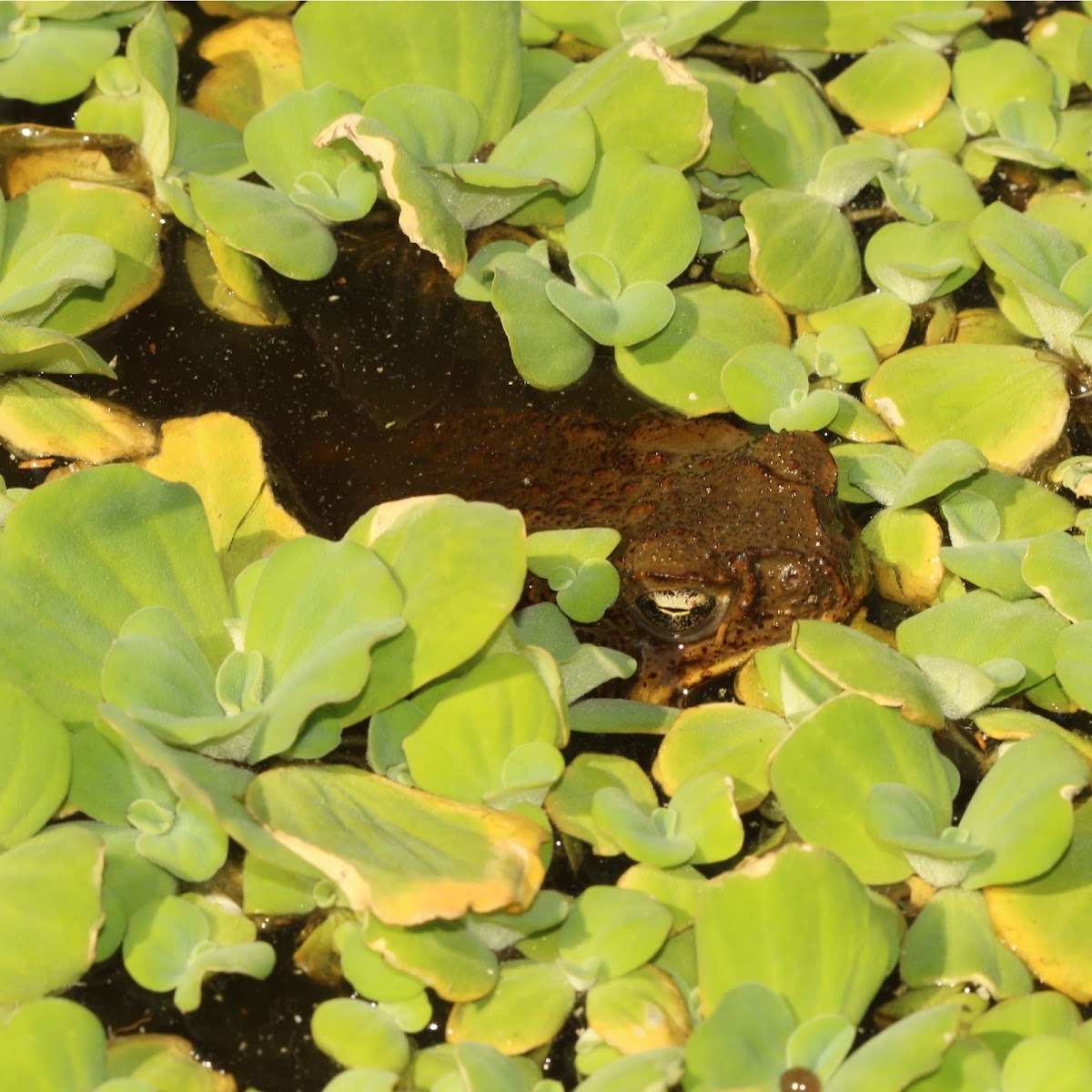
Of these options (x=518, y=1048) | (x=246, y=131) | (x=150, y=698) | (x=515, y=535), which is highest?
(x=246, y=131)

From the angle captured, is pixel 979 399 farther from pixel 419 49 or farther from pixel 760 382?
pixel 419 49

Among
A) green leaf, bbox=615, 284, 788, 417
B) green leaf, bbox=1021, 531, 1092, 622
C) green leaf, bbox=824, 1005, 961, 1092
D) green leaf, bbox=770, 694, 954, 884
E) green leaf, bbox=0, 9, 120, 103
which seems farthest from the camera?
green leaf, bbox=0, 9, 120, 103

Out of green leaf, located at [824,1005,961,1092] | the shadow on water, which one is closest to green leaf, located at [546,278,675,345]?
the shadow on water

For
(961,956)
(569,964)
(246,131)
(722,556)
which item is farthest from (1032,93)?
(569,964)

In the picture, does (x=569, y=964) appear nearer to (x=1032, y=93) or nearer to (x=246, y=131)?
(x=246, y=131)

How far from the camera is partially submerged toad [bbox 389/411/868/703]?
5.44 feet

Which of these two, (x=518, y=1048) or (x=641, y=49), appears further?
(x=641, y=49)

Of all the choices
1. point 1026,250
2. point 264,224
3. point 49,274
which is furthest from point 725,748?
point 49,274

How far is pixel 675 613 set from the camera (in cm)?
169

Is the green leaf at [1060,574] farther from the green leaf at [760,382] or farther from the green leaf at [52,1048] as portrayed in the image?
the green leaf at [52,1048]

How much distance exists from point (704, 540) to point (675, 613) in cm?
10

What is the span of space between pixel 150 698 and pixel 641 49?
113cm

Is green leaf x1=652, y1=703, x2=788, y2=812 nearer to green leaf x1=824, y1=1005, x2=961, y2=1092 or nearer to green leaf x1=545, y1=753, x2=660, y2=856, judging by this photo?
green leaf x1=545, y1=753, x2=660, y2=856

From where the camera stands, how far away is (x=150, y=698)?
1.42m
